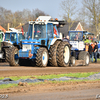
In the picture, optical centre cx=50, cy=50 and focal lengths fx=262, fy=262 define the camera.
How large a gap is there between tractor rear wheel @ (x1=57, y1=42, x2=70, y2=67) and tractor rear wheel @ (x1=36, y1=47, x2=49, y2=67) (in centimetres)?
93

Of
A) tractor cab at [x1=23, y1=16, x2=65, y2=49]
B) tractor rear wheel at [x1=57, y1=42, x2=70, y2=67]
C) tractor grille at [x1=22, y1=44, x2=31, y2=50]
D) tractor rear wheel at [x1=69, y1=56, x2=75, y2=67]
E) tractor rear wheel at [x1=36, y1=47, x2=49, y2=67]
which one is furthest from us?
tractor rear wheel at [x1=69, y1=56, x2=75, y2=67]

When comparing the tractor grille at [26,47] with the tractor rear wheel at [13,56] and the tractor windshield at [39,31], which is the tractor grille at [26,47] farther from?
the tractor windshield at [39,31]

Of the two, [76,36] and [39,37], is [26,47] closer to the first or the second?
[39,37]

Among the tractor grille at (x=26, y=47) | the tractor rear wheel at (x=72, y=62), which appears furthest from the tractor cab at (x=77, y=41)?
the tractor grille at (x=26, y=47)

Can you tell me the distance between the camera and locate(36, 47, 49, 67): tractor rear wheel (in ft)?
49.3

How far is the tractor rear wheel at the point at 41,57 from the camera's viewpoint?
15.0 m

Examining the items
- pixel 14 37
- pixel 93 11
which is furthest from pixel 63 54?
pixel 93 11

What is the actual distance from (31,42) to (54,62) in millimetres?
1922

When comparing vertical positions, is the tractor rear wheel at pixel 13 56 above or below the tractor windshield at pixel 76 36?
below

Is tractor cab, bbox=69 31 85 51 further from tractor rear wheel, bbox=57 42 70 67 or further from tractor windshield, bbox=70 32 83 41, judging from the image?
tractor rear wheel, bbox=57 42 70 67

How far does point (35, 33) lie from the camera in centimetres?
1617

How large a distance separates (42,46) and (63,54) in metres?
1.46

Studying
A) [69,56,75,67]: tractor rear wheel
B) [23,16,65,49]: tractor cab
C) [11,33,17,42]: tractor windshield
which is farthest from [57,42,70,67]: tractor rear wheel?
[11,33,17,42]: tractor windshield

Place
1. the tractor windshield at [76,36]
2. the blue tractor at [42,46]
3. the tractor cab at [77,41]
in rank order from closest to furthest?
the blue tractor at [42,46] < the tractor cab at [77,41] < the tractor windshield at [76,36]
